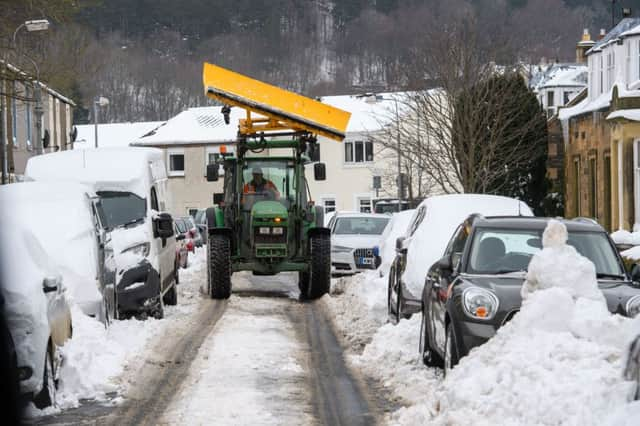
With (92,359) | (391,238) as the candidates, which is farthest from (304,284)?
(92,359)

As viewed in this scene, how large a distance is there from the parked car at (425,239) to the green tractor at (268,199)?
5.16 m

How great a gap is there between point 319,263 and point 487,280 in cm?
1113

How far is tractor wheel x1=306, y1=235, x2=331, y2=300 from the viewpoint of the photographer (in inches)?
850

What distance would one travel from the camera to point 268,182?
22.7m

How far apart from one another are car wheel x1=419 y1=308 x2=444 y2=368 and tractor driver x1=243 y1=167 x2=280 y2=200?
10597mm

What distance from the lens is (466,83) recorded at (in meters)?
38.7

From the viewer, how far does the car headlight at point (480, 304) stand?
10031 mm

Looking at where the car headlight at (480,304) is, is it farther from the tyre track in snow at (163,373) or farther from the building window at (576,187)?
the building window at (576,187)

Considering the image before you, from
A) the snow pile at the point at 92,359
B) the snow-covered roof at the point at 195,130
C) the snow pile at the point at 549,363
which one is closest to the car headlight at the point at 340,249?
the snow pile at the point at 92,359

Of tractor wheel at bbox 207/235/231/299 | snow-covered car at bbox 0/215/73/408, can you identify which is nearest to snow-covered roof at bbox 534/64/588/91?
tractor wheel at bbox 207/235/231/299

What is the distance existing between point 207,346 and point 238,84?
8309 millimetres

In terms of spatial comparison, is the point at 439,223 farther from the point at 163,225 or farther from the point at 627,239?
the point at 627,239

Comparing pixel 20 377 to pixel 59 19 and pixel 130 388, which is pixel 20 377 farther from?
pixel 59 19

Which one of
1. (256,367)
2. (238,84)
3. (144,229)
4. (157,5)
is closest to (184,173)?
(238,84)
